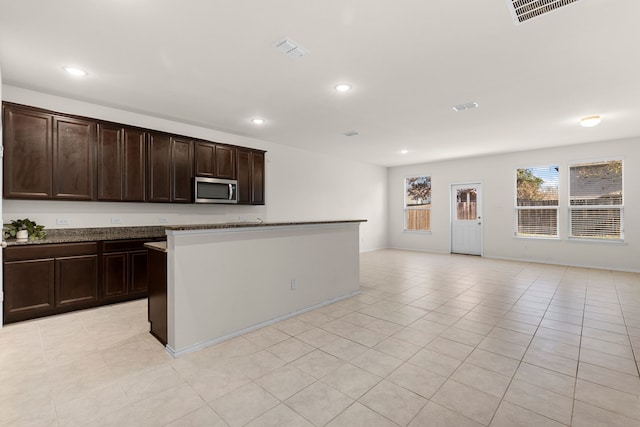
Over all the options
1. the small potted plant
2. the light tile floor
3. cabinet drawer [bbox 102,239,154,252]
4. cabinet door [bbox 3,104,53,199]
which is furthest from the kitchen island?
cabinet door [bbox 3,104,53,199]

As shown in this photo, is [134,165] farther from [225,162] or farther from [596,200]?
[596,200]

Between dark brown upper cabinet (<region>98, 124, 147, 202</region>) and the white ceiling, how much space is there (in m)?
0.41

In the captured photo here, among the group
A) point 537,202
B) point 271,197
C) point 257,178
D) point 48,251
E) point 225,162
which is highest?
point 225,162

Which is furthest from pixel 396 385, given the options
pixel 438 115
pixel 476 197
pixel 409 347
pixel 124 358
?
pixel 476 197

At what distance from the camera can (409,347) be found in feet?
8.82

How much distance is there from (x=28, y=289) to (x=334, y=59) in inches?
161

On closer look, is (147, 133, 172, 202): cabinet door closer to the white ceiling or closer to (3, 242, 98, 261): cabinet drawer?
the white ceiling

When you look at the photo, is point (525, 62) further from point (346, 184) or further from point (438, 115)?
point (346, 184)

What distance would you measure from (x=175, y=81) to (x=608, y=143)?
8105 millimetres

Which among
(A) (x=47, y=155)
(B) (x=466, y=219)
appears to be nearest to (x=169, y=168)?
(A) (x=47, y=155)

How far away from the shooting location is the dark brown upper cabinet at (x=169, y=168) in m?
4.42

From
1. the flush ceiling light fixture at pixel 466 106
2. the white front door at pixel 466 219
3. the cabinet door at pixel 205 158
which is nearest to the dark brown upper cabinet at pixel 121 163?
the cabinet door at pixel 205 158

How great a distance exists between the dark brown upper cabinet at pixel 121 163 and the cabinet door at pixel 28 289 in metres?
1.06

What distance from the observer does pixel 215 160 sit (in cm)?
515
